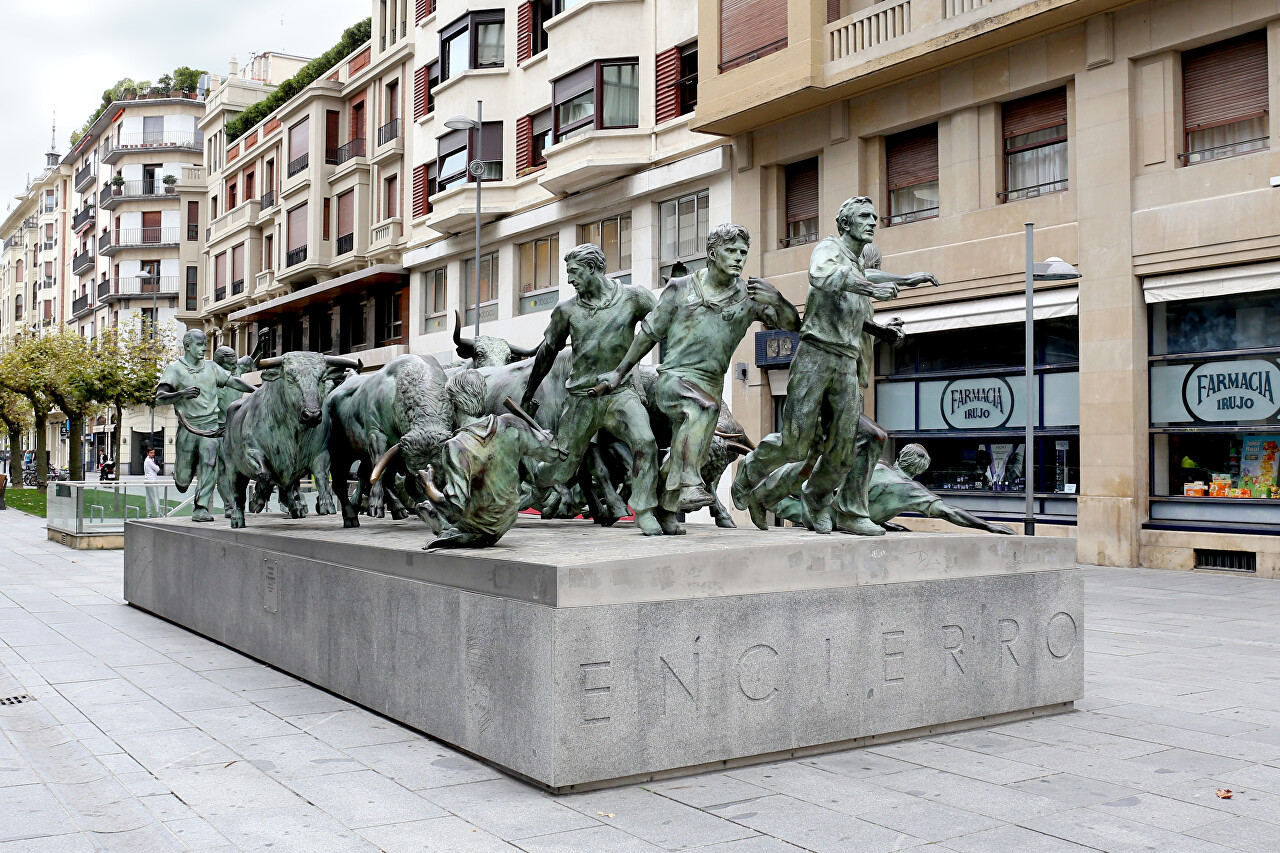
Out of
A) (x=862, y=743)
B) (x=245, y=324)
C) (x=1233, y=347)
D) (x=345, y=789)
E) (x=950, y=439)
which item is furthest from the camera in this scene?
(x=245, y=324)

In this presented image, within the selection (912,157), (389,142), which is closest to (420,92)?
(389,142)

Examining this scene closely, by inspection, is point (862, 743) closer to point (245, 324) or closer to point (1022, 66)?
point (1022, 66)

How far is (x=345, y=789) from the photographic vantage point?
538cm

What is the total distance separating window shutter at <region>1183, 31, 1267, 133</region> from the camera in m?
17.1

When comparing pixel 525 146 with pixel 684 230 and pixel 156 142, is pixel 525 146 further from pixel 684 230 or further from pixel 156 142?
pixel 156 142

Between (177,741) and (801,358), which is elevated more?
(801,358)

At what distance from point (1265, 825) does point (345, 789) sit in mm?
3900

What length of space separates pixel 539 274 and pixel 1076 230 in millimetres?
16518

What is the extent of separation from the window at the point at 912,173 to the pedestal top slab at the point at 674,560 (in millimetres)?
15381

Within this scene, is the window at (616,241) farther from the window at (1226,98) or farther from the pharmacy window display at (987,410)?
the window at (1226,98)

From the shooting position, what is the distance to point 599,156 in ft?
92.2

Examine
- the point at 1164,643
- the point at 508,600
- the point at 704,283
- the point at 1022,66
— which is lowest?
the point at 1164,643

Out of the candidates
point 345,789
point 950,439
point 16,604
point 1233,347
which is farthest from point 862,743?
point 950,439

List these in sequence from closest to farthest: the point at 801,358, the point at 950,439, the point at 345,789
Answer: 1. the point at 345,789
2. the point at 801,358
3. the point at 950,439
